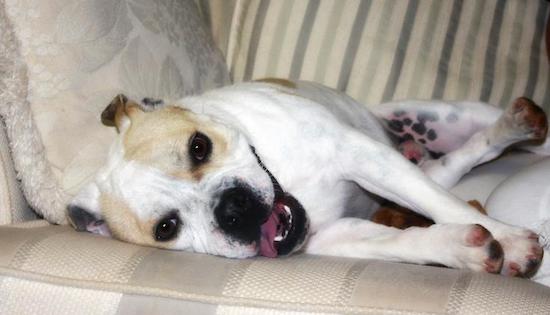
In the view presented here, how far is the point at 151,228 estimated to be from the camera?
220cm

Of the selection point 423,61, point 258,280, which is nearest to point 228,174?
point 258,280

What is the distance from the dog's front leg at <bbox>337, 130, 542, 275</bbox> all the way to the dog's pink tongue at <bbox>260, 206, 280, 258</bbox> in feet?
1.02

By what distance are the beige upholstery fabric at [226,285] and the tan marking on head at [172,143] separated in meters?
0.32

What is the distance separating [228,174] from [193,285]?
0.53 metres

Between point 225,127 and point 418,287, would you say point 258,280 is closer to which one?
point 418,287

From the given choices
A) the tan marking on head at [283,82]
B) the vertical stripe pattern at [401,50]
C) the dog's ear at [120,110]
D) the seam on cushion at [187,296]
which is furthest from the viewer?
the vertical stripe pattern at [401,50]

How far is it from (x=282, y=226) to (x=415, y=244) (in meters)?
0.39

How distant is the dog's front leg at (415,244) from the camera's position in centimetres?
193

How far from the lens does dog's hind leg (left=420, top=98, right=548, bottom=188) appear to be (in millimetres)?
2600

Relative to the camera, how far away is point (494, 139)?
274 centimetres

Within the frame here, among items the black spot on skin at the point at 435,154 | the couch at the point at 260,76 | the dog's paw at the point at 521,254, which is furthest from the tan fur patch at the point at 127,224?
the black spot on skin at the point at 435,154

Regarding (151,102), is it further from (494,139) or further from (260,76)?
(494,139)

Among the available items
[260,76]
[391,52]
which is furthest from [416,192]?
[260,76]

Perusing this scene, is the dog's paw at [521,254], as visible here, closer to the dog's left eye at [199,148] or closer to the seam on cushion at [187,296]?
the seam on cushion at [187,296]
